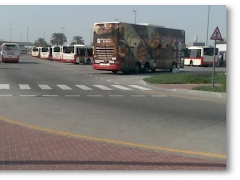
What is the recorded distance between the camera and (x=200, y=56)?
54.2 metres

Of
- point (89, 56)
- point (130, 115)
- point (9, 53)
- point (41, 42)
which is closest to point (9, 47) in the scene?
point (9, 53)

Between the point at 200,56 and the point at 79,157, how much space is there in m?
48.7

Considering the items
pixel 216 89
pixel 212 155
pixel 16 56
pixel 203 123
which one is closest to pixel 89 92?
pixel 216 89

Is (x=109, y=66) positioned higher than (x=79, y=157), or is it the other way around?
(x=109, y=66)

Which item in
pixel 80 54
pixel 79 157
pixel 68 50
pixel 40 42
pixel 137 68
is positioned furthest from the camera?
pixel 40 42

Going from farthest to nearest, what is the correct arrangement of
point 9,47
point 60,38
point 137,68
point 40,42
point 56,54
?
point 40,42
point 60,38
point 56,54
point 9,47
point 137,68

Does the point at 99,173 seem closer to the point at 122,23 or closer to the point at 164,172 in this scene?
the point at 164,172

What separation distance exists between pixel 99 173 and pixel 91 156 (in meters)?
0.98

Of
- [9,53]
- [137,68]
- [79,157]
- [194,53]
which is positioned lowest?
[79,157]

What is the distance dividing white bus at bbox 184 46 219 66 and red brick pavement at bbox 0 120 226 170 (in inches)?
1819

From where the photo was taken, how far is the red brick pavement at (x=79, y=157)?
6730 mm

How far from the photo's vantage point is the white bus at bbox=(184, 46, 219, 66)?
53.4 meters

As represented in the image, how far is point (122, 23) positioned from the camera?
30688 mm

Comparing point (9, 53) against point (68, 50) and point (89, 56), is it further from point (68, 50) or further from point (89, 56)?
point (89, 56)
